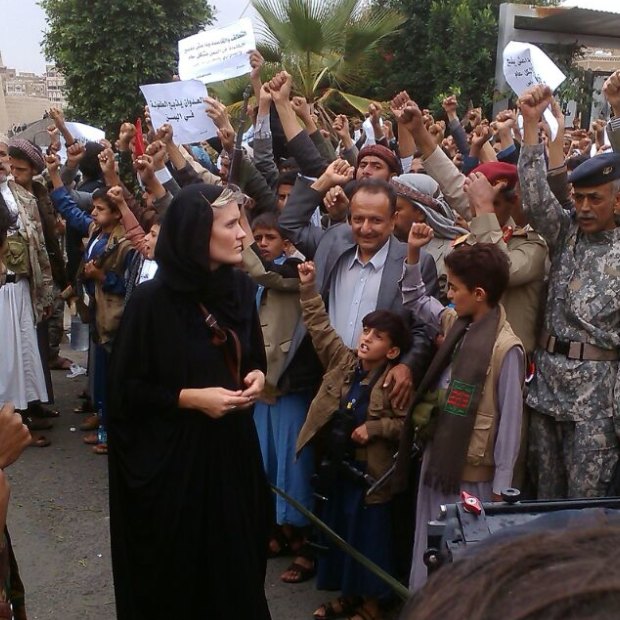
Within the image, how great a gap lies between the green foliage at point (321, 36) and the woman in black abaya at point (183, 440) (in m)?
12.0

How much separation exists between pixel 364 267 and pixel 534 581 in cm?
318

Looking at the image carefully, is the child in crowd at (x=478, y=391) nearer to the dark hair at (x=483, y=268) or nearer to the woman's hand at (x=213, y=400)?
the dark hair at (x=483, y=268)

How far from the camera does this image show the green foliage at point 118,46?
14.3m

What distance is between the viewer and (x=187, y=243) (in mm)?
2832

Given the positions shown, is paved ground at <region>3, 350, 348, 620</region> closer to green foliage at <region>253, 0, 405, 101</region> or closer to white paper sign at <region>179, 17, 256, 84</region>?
white paper sign at <region>179, 17, 256, 84</region>

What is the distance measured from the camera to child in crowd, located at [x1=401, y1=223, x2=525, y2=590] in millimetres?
3117

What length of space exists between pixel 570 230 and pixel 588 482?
3.35ft

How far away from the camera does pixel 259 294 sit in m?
4.22

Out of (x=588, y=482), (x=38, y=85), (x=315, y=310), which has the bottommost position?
(x=588, y=482)

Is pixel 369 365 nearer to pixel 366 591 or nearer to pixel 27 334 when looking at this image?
pixel 366 591

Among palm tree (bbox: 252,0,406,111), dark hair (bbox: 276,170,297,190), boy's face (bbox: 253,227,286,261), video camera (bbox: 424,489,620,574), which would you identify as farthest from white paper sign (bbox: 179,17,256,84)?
palm tree (bbox: 252,0,406,111)

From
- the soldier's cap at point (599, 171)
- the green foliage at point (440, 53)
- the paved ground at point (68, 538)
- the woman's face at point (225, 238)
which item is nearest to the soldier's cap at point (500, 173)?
the soldier's cap at point (599, 171)

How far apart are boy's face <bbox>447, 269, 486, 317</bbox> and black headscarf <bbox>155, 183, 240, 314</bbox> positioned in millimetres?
963

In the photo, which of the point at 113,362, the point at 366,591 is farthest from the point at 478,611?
the point at 366,591
